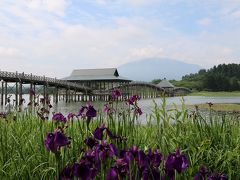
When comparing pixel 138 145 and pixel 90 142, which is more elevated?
pixel 90 142

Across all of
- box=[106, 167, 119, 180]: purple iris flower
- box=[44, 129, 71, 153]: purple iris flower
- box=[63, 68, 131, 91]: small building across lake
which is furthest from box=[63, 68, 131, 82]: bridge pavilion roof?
box=[106, 167, 119, 180]: purple iris flower

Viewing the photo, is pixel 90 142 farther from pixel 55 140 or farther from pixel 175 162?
pixel 175 162

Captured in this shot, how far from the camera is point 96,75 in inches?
2800

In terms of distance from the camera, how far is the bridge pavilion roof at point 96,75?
65406 mm

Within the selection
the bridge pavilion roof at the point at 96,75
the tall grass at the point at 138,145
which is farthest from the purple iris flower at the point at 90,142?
the bridge pavilion roof at the point at 96,75

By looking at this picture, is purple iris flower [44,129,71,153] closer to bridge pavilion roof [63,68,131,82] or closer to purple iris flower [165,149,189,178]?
purple iris flower [165,149,189,178]

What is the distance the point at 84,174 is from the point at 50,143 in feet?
1.19

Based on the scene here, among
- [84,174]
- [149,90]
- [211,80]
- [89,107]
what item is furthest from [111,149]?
[211,80]

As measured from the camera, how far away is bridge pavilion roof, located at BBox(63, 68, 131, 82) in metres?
65.4

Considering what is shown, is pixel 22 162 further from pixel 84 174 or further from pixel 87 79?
pixel 87 79

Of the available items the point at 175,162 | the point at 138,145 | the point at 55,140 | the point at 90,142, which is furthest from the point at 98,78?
the point at 175,162

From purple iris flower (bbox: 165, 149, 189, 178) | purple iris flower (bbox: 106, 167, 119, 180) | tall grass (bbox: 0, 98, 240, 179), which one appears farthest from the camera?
tall grass (bbox: 0, 98, 240, 179)

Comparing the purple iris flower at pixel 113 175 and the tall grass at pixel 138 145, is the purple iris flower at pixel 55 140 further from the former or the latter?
the tall grass at pixel 138 145

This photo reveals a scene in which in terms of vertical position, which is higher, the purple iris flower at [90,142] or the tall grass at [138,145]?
the purple iris flower at [90,142]
